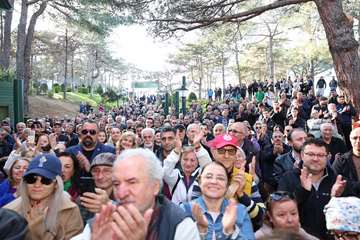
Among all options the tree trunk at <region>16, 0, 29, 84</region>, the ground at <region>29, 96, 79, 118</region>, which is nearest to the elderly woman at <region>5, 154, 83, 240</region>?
the tree trunk at <region>16, 0, 29, 84</region>

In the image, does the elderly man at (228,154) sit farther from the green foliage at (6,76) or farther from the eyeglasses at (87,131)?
the green foliage at (6,76)

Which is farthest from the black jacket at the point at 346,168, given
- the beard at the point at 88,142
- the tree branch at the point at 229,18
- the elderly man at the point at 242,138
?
the tree branch at the point at 229,18

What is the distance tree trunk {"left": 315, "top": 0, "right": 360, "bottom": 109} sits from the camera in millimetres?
8383

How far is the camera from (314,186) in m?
3.96

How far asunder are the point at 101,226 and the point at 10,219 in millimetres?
658

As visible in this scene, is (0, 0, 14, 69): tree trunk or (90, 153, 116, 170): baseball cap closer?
(90, 153, 116, 170): baseball cap

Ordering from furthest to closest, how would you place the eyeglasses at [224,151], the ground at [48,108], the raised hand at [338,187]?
the ground at [48,108] < the eyeglasses at [224,151] < the raised hand at [338,187]

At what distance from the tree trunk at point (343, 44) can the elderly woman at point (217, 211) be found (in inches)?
239

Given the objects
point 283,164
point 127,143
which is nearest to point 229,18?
point 127,143

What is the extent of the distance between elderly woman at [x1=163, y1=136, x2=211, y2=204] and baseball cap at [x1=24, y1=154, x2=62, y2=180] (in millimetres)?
1411

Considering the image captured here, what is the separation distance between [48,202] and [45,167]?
10.0 inches

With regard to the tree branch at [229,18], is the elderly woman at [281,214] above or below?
below

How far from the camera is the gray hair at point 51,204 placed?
306 cm

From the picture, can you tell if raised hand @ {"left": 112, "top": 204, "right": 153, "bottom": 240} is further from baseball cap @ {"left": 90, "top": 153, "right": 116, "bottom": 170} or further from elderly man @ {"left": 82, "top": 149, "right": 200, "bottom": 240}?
baseball cap @ {"left": 90, "top": 153, "right": 116, "bottom": 170}
